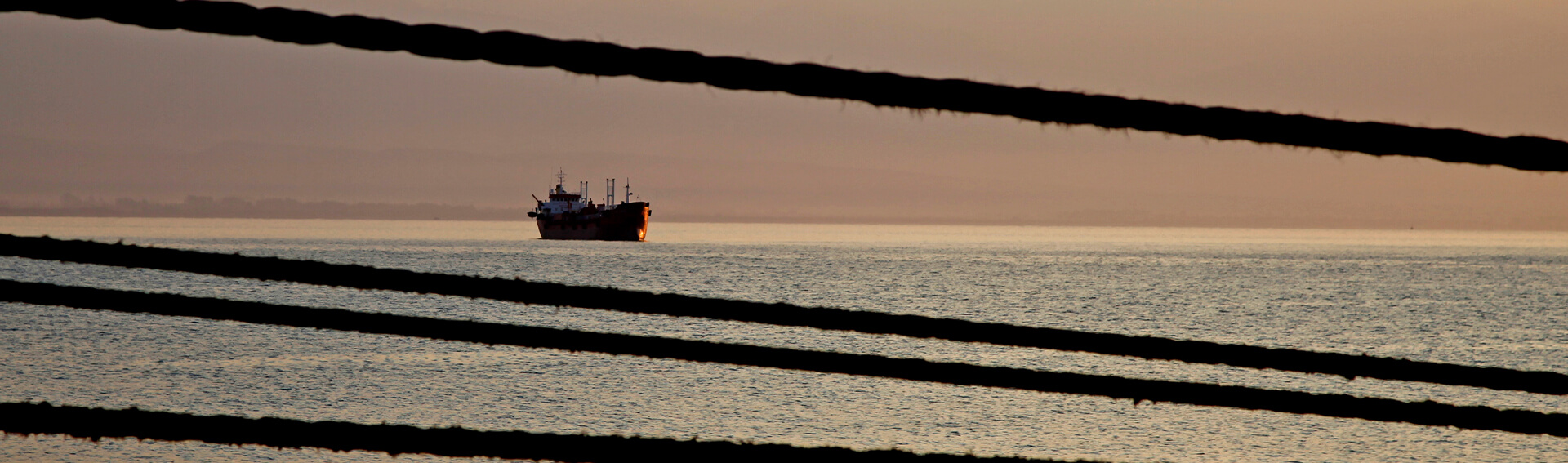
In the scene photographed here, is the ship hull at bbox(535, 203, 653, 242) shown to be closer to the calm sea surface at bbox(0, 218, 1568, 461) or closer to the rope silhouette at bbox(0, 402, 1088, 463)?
the calm sea surface at bbox(0, 218, 1568, 461)

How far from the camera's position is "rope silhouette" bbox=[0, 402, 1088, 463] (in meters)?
2.04

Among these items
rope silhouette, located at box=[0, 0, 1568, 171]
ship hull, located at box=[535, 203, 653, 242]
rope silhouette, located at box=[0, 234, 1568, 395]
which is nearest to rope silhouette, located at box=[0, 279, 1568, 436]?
rope silhouette, located at box=[0, 234, 1568, 395]

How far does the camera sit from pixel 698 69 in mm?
1425

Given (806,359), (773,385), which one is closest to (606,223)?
(773,385)

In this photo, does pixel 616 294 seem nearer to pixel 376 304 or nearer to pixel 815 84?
pixel 815 84

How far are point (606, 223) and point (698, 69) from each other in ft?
381

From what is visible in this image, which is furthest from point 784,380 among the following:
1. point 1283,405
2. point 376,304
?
point 376,304

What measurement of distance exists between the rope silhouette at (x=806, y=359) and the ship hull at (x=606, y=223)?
113199 millimetres

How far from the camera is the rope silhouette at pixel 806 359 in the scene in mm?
2168

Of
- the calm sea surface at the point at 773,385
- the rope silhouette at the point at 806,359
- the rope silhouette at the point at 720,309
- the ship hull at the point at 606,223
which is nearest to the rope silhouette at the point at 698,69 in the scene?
the rope silhouette at the point at 720,309

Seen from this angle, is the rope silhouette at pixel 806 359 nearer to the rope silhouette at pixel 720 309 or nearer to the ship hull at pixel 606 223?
the rope silhouette at pixel 720 309

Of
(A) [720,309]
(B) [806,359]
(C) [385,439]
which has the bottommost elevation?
(C) [385,439]

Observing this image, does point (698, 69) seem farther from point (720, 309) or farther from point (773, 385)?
point (773, 385)

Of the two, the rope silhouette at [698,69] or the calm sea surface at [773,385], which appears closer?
the rope silhouette at [698,69]
